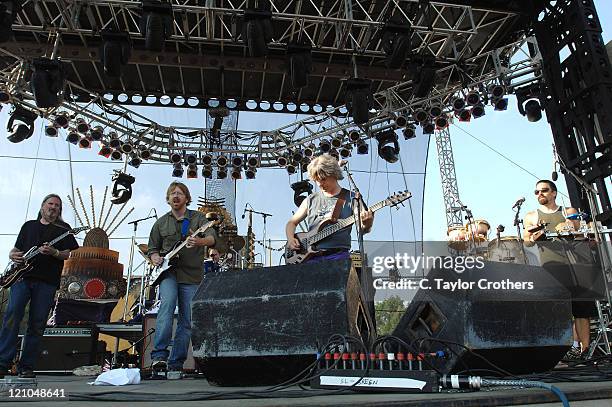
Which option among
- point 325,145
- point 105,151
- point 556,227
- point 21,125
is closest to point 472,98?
point 325,145

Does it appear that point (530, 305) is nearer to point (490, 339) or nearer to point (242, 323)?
point (490, 339)

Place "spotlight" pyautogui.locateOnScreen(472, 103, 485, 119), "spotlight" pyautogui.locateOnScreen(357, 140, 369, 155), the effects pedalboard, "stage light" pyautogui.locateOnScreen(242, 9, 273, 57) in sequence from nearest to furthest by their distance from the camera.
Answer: the effects pedalboard < "stage light" pyautogui.locateOnScreen(242, 9, 273, 57) < "spotlight" pyautogui.locateOnScreen(472, 103, 485, 119) < "spotlight" pyautogui.locateOnScreen(357, 140, 369, 155)

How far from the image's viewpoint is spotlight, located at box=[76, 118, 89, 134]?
888 centimetres

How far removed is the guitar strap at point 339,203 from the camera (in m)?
3.57

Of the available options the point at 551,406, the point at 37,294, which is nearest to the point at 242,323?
the point at 551,406

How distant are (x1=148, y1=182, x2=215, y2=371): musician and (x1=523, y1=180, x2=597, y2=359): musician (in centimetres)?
293

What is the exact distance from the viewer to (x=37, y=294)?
392 cm

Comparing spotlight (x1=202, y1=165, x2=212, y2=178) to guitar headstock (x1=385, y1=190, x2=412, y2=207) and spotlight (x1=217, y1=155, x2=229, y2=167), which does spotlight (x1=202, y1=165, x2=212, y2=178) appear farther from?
guitar headstock (x1=385, y1=190, x2=412, y2=207)

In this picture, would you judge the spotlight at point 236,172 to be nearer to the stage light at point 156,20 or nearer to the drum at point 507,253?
the stage light at point 156,20

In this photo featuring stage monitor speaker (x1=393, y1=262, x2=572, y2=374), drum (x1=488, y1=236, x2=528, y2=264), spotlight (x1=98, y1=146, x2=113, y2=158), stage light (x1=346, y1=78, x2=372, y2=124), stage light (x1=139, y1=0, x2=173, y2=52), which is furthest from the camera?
spotlight (x1=98, y1=146, x2=113, y2=158)

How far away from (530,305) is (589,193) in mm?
3988

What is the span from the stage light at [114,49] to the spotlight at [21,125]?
2553 mm

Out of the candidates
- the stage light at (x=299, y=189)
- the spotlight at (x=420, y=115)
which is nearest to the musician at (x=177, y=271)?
the spotlight at (x=420, y=115)

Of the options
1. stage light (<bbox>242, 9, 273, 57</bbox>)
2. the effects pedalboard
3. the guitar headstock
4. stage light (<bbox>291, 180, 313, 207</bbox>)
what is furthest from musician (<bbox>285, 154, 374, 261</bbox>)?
stage light (<bbox>291, 180, 313, 207</bbox>)
